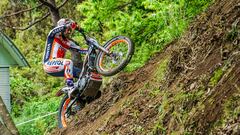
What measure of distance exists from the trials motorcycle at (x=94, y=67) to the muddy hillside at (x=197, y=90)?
43.6 inches

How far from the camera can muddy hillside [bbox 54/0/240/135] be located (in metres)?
4.81

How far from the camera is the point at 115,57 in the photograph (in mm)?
9250

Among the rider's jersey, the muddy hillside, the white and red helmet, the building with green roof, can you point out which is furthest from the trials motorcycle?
the building with green roof

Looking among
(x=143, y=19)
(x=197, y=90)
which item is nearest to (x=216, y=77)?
(x=197, y=90)

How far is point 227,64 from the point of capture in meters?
5.33

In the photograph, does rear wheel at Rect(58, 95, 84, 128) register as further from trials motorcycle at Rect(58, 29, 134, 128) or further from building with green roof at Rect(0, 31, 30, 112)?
building with green roof at Rect(0, 31, 30, 112)

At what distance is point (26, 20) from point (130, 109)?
2249 cm

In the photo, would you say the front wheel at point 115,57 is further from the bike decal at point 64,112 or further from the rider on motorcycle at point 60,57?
the bike decal at point 64,112

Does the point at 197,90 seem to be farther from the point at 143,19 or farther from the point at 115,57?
the point at 143,19

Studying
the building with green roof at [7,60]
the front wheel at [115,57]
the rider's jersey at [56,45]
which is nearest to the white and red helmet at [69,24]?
the rider's jersey at [56,45]

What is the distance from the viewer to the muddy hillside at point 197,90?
4.81 meters

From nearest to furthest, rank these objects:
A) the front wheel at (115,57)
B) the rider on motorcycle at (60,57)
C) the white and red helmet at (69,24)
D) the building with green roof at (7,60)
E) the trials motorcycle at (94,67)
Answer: the front wheel at (115,57) < the trials motorcycle at (94,67) < the white and red helmet at (69,24) < the rider on motorcycle at (60,57) < the building with green roof at (7,60)

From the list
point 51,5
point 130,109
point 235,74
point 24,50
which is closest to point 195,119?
point 235,74

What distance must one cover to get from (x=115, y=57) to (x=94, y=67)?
0.72m
